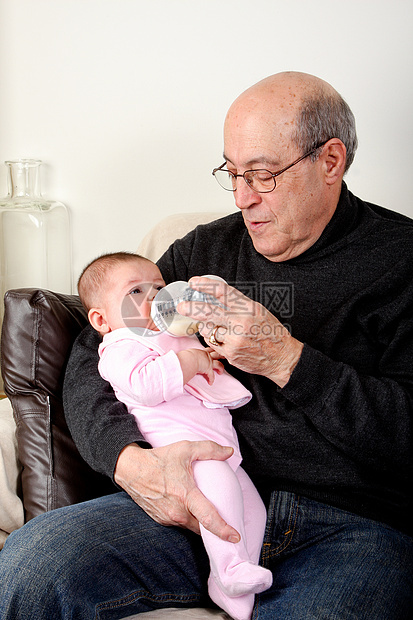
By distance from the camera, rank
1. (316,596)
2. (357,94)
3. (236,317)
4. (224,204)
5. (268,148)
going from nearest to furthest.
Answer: (316,596), (236,317), (268,148), (357,94), (224,204)

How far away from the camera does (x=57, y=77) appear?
7.73 ft

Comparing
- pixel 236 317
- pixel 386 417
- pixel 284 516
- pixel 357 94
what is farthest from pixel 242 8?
pixel 284 516

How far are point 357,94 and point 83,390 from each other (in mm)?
1423

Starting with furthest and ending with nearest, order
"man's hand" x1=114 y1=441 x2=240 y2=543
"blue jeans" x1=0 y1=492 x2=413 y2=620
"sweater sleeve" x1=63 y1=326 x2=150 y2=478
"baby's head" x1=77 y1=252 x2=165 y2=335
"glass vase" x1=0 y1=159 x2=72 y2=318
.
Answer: "glass vase" x1=0 y1=159 x2=72 y2=318 < "baby's head" x1=77 y1=252 x2=165 y2=335 < "sweater sleeve" x1=63 y1=326 x2=150 y2=478 < "man's hand" x1=114 y1=441 x2=240 y2=543 < "blue jeans" x1=0 y1=492 x2=413 y2=620

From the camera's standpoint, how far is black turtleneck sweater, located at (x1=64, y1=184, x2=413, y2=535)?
133 cm

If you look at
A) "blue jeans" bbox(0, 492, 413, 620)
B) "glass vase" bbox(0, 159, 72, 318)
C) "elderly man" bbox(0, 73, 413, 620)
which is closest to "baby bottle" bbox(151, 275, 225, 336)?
"elderly man" bbox(0, 73, 413, 620)

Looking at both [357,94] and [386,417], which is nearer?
[386,417]

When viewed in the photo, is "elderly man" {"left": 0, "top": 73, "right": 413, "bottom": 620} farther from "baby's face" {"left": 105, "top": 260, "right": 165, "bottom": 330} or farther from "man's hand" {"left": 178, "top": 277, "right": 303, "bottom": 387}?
"baby's face" {"left": 105, "top": 260, "right": 165, "bottom": 330}

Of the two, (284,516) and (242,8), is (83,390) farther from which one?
(242,8)

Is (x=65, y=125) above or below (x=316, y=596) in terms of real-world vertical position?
above

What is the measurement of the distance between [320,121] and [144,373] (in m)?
0.73

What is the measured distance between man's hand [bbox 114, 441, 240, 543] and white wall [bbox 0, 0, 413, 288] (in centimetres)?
126

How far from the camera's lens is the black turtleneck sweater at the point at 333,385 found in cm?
133

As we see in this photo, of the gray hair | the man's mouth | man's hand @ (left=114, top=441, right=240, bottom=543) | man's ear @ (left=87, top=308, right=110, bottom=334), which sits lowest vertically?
man's hand @ (left=114, top=441, right=240, bottom=543)
